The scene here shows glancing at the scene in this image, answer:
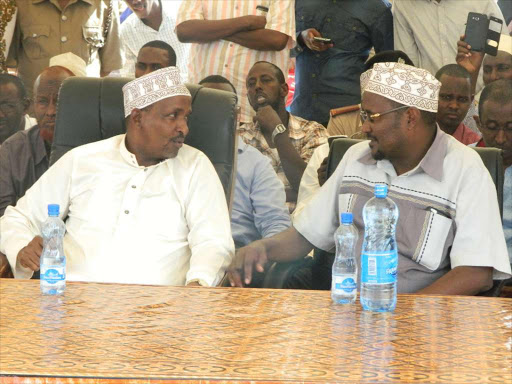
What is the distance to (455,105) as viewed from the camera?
16.1 feet

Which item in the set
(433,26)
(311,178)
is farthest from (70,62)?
(433,26)

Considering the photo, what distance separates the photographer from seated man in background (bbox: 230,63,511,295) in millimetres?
3178

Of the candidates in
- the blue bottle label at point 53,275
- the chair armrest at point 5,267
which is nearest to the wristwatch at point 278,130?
the chair armrest at point 5,267

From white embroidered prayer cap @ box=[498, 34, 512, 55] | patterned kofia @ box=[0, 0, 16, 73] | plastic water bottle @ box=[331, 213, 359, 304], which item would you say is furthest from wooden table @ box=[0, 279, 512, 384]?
patterned kofia @ box=[0, 0, 16, 73]

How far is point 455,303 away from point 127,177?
1.51m

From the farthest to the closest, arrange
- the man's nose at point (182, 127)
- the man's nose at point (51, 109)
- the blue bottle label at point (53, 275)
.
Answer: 1. the man's nose at point (51, 109)
2. the man's nose at point (182, 127)
3. the blue bottle label at point (53, 275)

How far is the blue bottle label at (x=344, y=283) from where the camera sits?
257cm

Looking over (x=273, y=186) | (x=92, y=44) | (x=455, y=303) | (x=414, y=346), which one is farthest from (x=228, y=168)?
(x=92, y=44)

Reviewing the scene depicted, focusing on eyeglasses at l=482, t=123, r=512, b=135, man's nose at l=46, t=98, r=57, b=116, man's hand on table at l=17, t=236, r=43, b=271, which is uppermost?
man's nose at l=46, t=98, r=57, b=116

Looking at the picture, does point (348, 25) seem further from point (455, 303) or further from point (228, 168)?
point (455, 303)

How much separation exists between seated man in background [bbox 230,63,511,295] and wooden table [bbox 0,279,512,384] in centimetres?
48

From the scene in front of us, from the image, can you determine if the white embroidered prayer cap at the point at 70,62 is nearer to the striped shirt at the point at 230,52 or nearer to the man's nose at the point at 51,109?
the striped shirt at the point at 230,52

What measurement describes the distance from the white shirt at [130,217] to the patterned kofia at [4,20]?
2335mm

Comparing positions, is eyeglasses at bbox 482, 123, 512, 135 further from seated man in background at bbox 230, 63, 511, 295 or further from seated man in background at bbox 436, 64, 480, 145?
seated man in background at bbox 230, 63, 511, 295
